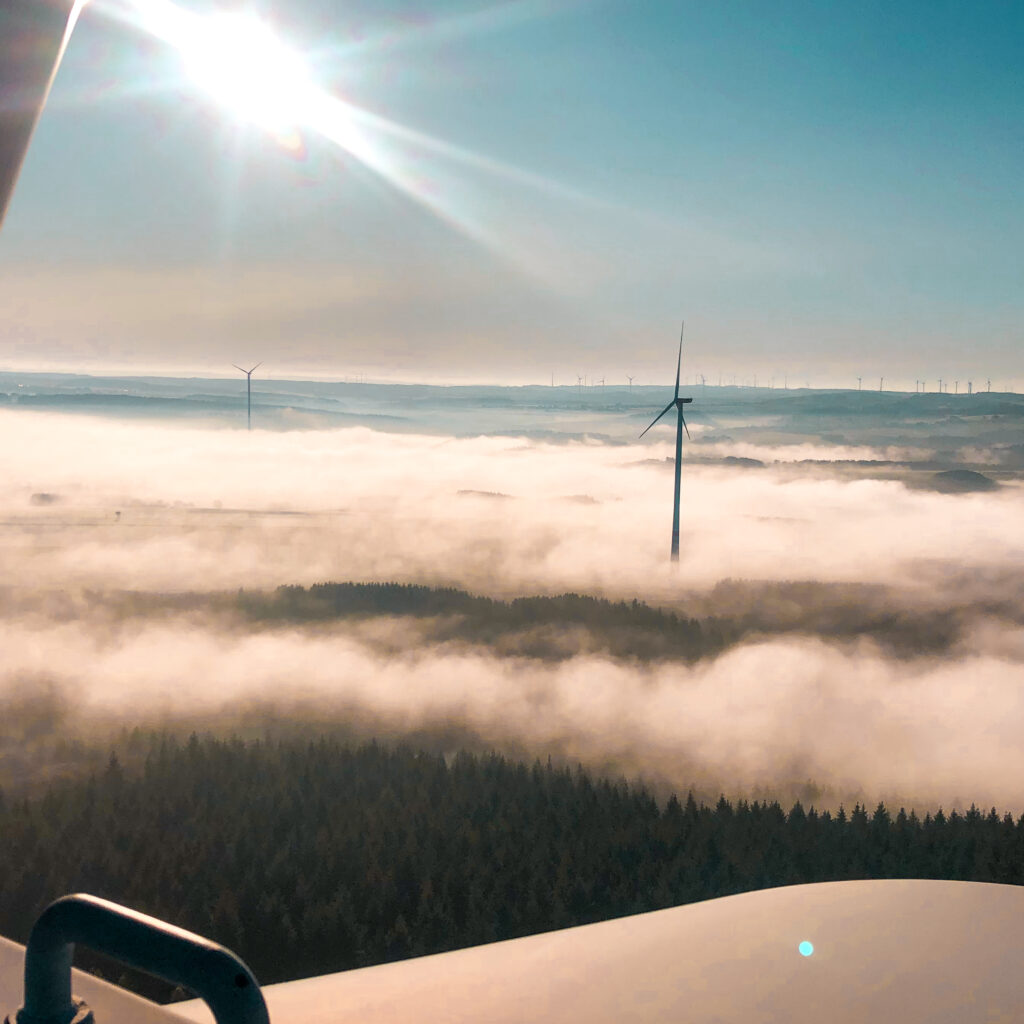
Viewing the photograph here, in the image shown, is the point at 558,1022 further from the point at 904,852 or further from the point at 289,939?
the point at 904,852

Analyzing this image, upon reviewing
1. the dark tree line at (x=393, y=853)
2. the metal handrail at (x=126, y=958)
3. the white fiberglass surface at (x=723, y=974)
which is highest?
the metal handrail at (x=126, y=958)

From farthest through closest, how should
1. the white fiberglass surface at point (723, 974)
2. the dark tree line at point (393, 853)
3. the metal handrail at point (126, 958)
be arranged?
the dark tree line at point (393, 853)
the white fiberglass surface at point (723, 974)
the metal handrail at point (126, 958)

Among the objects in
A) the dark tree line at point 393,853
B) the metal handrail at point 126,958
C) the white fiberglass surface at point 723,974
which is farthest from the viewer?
the dark tree line at point 393,853

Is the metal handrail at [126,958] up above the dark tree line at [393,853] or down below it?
above

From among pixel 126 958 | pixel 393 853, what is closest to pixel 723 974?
pixel 126 958

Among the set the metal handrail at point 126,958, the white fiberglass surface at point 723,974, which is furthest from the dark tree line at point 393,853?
the metal handrail at point 126,958

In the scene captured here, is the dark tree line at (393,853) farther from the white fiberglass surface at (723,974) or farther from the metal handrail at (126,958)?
the metal handrail at (126,958)

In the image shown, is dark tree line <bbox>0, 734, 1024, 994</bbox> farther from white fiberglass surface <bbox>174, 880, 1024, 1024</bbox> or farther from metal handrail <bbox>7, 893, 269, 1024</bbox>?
metal handrail <bbox>7, 893, 269, 1024</bbox>
